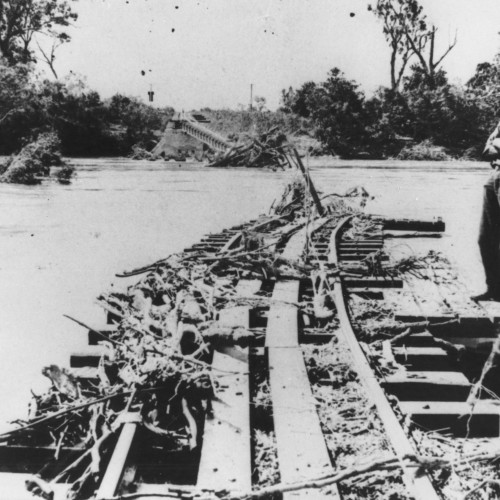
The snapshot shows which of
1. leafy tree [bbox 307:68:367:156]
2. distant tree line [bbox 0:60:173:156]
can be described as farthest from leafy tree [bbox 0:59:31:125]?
leafy tree [bbox 307:68:367:156]

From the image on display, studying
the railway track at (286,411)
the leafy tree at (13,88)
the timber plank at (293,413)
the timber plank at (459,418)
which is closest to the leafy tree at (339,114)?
the leafy tree at (13,88)

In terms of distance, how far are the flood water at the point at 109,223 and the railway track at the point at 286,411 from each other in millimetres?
620

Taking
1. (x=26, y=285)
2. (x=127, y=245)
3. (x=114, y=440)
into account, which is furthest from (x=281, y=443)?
(x=127, y=245)

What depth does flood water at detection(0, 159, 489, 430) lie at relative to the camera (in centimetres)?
491

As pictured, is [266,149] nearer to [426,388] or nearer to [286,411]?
[426,388]

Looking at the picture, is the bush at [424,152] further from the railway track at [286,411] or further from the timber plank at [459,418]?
the timber plank at [459,418]

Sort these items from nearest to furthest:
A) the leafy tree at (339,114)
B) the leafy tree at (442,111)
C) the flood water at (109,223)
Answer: the flood water at (109,223)
the leafy tree at (442,111)
the leafy tree at (339,114)

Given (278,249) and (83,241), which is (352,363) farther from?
(83,241)

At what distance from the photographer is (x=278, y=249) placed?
24.4 ft

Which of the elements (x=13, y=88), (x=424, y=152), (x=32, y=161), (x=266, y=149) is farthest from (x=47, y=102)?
(x=424, y=152)

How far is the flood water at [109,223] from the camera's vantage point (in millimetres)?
4910

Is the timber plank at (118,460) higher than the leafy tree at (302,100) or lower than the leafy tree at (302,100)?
A: lower

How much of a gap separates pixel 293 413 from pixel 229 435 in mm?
362

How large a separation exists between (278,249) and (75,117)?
34.3ft
